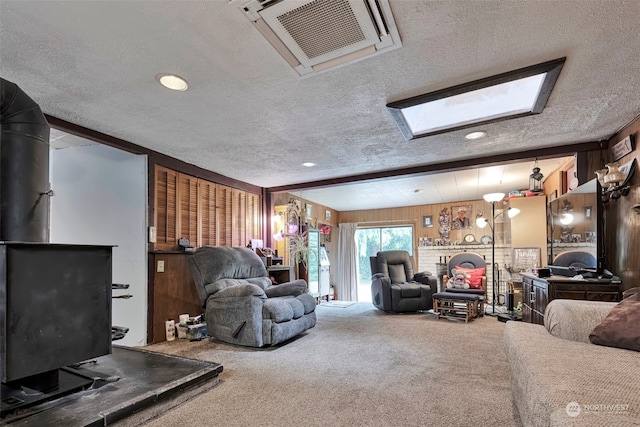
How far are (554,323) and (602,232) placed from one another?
1.93 m

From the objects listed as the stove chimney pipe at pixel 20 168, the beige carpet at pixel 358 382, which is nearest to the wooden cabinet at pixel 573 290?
the beige carpet at pixel 358 382

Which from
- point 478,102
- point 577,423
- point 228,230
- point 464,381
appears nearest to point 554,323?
point 464,381

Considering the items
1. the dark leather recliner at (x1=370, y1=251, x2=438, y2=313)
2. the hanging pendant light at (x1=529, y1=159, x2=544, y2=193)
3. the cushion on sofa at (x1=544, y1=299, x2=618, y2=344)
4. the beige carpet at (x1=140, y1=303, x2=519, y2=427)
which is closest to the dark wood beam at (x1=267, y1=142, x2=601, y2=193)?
the hanging pendant light at (x1=529, y1=159, x2=544, y2=193)

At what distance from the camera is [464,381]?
233 centimetres

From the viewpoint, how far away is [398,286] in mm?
5152

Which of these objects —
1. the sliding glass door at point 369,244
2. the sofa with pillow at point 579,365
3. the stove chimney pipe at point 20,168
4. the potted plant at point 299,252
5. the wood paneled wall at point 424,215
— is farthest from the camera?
the sliding glass door at point 369,244

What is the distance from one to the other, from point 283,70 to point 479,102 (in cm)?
163

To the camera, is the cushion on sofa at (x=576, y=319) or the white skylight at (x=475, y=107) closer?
the cushion on sofa at (x=576, y=319)

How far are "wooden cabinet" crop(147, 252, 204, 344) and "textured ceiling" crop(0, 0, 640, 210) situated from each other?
1.24 metres

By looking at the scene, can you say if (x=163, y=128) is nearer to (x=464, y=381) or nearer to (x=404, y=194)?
(x=464, y=381)

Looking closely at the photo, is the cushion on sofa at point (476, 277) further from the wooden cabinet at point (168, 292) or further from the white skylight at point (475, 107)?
the wooden cabinet at point (168, 292)

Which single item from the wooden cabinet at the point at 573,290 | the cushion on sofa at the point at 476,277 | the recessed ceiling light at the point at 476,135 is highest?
the recessed ceiling light at the point at 476,135

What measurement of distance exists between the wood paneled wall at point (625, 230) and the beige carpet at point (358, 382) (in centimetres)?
126

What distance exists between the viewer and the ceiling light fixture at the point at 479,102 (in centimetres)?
209
